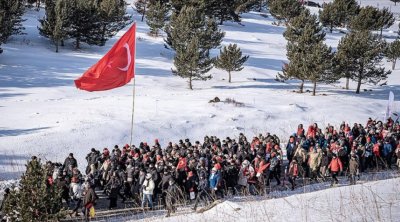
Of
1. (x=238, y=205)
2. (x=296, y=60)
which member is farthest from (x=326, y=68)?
(x=238, y=205)

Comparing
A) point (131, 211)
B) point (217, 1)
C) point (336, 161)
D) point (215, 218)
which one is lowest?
point (131, 211)

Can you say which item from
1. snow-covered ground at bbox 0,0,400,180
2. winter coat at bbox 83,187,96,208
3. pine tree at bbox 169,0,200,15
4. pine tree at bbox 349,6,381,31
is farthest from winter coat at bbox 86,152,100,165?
pine tree at bbox 349,6,381,31

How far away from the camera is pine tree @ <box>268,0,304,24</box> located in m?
76.8

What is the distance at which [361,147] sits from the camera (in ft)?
Result: 61.3

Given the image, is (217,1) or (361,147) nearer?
(361,147)

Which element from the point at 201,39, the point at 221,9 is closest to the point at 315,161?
the point at 201,39

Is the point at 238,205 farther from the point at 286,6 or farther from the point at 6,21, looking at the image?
the point at 286,6

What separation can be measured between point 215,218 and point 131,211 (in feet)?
25.6

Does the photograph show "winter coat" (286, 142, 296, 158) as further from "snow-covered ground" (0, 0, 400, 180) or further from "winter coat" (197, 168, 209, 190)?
"snow-covered ground" (0, 0, 400, 180)

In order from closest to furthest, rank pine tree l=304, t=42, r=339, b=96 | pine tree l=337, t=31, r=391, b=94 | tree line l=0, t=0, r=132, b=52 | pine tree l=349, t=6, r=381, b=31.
→ pine tree l=304, t=42, r=339, b=96, pine tree l=337, t=31, r=391, b=94, tree line l=0, t=0, r=132, b=52, pine tree l=349, t=6, r=381, b=31

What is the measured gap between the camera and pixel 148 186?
14531 millimetres

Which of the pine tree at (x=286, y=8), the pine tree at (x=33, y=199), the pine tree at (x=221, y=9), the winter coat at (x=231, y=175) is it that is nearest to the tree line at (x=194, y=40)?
the pine tree at (x=221, y=9)

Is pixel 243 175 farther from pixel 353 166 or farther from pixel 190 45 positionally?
pixel 190 45

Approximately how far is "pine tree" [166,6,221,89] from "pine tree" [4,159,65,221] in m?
32.9
